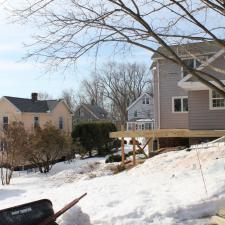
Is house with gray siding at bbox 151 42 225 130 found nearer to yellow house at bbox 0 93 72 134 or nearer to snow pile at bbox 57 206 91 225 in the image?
snow pile at bbox 57 206 91 225

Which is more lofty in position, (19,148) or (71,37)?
(71,37)

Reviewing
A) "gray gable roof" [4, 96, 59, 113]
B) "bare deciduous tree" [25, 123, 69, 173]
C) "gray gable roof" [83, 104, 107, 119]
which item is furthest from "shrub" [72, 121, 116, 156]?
"gray gable roof" [83, 104, 107, 119]

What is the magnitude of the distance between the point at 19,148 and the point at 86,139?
36.9ft

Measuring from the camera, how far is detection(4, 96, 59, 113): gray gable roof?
38.2 meters

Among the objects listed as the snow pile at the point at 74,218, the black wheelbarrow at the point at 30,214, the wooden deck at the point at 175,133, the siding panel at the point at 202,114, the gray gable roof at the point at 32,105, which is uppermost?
the gray gable roof at the point at 32,105

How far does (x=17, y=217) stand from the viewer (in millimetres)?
6312

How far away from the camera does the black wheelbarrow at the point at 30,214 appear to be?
20.4 feet

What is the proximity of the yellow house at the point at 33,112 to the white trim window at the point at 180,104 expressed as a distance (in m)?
10.7

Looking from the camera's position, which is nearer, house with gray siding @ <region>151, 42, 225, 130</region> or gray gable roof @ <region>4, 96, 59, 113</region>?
house with gray siding @ <region>151, 42, 225, 130</region>

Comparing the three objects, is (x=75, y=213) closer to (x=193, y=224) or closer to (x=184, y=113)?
(x=193, y=224)

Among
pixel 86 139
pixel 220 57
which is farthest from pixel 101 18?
pixel 86 139

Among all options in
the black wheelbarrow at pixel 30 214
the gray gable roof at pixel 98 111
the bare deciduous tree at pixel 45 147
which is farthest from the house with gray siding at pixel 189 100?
the gray gable roof at pixel 98 111

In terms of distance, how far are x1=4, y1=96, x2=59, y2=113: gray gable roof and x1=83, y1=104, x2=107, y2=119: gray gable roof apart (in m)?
35.1

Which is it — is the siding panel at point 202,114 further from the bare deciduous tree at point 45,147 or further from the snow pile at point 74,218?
the snow pile at point 74,218
